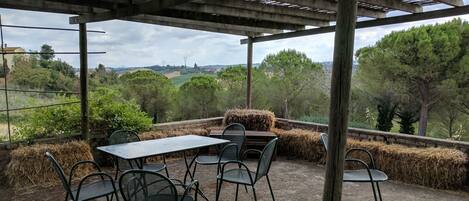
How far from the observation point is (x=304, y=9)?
4551mm

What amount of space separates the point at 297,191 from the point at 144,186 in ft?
7.57

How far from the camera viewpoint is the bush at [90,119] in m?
4.52

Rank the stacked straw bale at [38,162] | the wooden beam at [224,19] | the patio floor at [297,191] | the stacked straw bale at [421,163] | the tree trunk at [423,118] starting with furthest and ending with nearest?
the tree trunk at [423,118]
the wooden beam at [224,19]
the stacked straw bale at [421,163]
the stacked straw bale at [38,162]
the patio floor at [297,191]

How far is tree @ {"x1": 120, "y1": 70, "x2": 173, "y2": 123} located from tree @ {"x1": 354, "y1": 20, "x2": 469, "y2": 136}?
571cm

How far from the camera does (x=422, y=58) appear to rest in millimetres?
8180

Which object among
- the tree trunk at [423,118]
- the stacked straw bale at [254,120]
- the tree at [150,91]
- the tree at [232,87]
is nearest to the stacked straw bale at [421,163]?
the stacked straw bale at [254,120]

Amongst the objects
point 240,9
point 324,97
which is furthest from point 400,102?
point 240,9

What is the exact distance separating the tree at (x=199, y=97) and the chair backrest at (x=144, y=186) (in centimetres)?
754

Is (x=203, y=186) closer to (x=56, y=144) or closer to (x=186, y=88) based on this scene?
(x=56, y=144)

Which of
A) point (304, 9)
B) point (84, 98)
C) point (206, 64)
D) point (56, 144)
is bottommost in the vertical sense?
point (56, 144)

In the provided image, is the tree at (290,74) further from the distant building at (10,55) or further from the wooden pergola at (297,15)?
the distant building at (10,55)

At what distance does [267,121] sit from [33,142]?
373cm

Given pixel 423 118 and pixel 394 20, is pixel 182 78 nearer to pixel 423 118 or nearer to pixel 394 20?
pixel 394 20

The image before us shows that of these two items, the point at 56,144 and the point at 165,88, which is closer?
the point at 56,144
